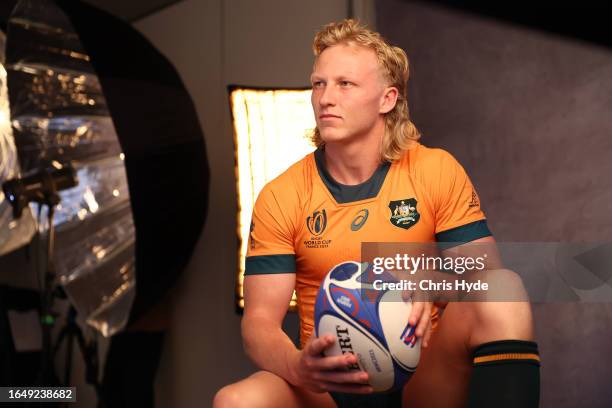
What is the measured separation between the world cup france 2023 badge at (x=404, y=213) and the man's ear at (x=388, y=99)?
263mm

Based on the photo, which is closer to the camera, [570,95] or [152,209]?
[570,95]

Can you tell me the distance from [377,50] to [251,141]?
76cm

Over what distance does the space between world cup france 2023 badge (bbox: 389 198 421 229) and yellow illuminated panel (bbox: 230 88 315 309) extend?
72 centimetres

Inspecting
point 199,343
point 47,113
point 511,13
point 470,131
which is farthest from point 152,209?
point 511,13

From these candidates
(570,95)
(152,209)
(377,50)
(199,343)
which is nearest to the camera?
(377,50)

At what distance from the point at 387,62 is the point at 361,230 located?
1.41ft

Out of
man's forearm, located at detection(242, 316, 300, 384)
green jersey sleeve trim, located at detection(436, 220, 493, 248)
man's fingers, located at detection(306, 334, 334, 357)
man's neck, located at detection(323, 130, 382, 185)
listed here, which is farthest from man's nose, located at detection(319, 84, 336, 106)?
man's fingers, located at detection(306, 334, 334, 357)

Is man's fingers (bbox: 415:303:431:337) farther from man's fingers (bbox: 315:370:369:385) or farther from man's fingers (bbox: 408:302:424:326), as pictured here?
man's fingers (bbox: 315:370:369:385)

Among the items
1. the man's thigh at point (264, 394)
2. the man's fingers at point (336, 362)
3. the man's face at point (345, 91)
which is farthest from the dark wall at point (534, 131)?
the man's fingers at point (336, 362)

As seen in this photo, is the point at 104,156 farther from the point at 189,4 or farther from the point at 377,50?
the point at 377,50

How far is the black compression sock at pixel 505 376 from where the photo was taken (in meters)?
1.35

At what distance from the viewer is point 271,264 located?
5.63ft

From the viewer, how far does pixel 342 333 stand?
132 cm

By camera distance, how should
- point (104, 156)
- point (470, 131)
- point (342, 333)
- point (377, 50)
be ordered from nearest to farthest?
A: point (342, 333) → point (377, 50) → point (470, 131) → point (104, 156)
